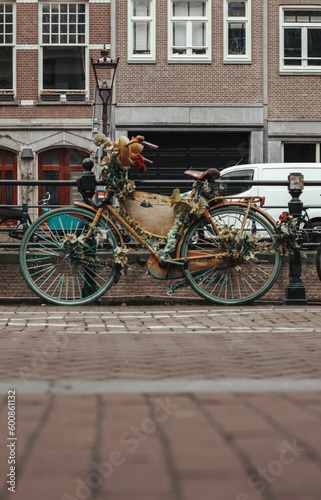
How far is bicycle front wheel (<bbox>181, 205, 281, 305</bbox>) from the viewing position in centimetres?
622

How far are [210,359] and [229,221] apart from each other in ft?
9.17

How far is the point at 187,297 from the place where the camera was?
7250 mm

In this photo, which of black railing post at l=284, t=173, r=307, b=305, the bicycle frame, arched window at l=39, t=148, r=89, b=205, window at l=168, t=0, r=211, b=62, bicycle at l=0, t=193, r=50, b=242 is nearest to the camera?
the bicycle frame

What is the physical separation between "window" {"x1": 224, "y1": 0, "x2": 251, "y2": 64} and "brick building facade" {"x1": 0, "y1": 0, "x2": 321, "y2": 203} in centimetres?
3

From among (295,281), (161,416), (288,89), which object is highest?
(288,89)

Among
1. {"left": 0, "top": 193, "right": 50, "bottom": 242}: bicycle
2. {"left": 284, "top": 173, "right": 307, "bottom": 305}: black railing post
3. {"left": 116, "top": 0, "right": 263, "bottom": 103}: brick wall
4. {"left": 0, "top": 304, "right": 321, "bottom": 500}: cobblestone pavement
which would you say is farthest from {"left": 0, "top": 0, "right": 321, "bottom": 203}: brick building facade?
{"left": 0, "top": 304, "right": 321, "bottom": 500}: cobblestone pavement

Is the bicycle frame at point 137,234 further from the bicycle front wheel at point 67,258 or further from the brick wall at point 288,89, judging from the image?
the brick wall at point 288,89

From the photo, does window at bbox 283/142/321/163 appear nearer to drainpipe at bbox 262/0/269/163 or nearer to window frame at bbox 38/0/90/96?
drainpipe at bbox 262/0/269/163

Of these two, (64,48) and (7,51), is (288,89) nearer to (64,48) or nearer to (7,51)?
(64,48)

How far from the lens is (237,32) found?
22.9 meters

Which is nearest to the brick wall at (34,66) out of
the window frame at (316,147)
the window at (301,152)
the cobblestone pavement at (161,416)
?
the window frame at (316,147)

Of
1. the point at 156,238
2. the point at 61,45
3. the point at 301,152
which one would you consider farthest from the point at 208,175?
the point at 61,45

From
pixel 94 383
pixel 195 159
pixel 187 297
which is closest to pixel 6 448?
pixel 94 383

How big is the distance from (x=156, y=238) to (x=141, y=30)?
17.7 m
